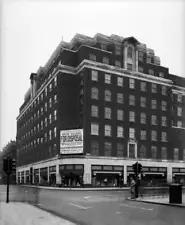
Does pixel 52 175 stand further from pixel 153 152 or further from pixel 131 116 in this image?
pixel 153 152

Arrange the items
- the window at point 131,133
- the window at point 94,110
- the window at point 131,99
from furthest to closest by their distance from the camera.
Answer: the window at point 131,99 → the window at point 131,133 → the window at point 94,110

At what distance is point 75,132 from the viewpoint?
55656 mm

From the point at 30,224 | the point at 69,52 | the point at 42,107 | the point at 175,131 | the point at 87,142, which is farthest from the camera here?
the point at 42,107

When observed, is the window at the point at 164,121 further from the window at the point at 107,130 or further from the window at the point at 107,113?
the window at the point at 107,130

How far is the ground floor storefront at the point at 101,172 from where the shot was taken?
54562mm

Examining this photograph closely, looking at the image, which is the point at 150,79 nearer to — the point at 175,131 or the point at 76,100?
the point at 175,131

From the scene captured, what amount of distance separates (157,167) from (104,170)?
12346mm

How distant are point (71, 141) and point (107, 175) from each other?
28.9 ft

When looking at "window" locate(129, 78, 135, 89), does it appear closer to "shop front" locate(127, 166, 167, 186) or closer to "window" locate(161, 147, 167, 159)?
"window" locate(161, 147, 167, 159)

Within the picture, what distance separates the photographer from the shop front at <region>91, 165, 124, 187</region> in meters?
54.8

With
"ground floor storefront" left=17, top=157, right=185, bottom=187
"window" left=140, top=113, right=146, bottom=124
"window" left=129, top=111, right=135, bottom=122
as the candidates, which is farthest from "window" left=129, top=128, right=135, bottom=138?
"ground floor storefront" left=17, top=157, right=185, bottom=187

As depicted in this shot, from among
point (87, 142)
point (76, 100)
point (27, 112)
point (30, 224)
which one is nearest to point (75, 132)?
point (87, 142)

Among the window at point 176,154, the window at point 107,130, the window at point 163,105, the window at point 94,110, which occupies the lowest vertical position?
the window at point 176,154

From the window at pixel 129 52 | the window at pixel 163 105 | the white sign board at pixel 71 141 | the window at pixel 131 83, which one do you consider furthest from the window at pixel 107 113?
the window at pixel 163 105
